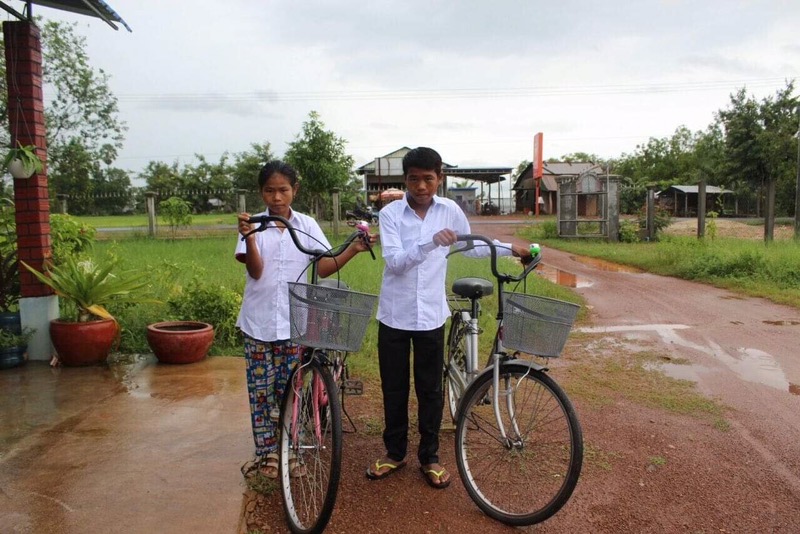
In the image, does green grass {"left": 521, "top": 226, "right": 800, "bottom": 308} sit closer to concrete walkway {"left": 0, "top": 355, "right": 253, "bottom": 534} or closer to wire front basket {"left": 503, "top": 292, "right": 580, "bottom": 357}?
wire front basket {"left": 503, "top": 292, "right": 580, "bottom": 357}

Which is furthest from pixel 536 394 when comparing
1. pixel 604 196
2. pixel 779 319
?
pixel 604 196

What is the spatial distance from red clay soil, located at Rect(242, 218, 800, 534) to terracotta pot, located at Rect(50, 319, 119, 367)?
2218mm

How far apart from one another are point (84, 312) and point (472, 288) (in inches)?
141

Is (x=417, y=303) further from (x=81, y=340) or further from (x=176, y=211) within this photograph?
(x=176, y=211)

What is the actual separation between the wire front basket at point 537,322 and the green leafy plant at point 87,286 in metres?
3.82

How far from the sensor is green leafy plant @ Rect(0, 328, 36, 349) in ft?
16.7

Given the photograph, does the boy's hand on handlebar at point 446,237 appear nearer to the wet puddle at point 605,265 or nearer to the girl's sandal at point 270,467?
the girl's sandal at point 270,467

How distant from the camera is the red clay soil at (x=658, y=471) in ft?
9.67

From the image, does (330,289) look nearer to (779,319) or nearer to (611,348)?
(611,348)

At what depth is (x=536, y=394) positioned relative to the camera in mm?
2922

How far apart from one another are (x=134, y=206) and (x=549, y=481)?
36.7 m

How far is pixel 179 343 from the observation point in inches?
209

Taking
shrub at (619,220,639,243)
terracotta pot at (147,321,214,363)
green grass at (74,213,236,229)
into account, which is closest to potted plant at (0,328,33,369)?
terracotta pot at (147,321,214,363)

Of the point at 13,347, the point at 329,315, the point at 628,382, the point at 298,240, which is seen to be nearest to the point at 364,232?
Result: the point at 298,240
